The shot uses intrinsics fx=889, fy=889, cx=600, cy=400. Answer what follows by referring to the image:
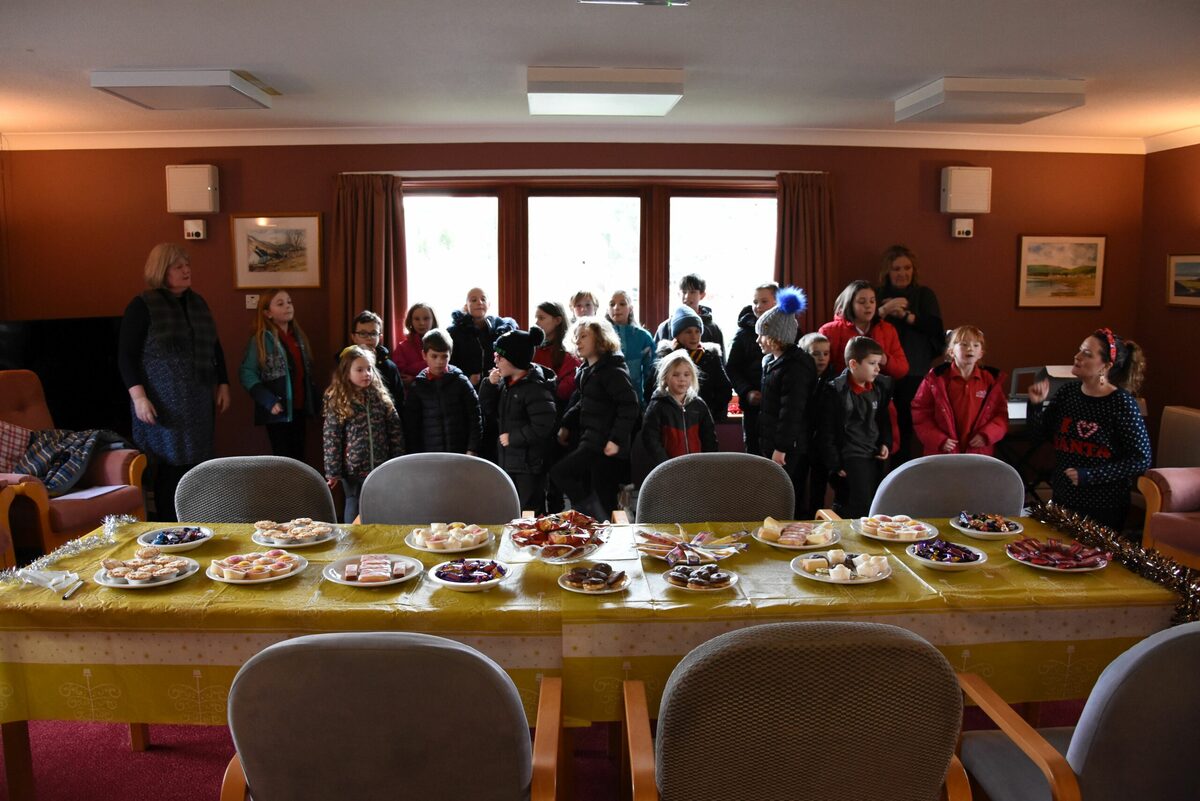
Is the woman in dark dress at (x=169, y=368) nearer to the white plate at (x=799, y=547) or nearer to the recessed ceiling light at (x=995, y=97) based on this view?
the white plate at (x=799, y=547)

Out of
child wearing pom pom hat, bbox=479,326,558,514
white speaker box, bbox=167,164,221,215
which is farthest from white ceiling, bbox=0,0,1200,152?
child wearing pom pom hat, bbox=479,326,558,514

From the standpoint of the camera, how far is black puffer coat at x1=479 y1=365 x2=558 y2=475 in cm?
429

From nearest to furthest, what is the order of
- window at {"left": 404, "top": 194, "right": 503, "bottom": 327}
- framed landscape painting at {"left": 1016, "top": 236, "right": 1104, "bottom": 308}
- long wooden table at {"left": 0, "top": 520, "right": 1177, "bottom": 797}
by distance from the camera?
long wooden table at {"left": 0, "top": 520, "right": 1177, "bottom": 797}
window at {"left": 404, "top": 194, "right": 503, "bottom": 327}
framed landscape painting at {"left": 1016, "top": 236, "right": 1104, "bottom": 308}

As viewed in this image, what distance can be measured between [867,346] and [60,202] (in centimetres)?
529

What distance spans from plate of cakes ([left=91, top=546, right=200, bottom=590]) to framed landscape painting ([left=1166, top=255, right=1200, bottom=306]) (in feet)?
20.1

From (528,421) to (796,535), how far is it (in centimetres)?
204

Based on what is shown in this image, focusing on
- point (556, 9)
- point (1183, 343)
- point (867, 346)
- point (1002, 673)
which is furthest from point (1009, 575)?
point (1183, 343)

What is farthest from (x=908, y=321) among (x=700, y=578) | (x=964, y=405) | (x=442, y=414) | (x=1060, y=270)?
(x=700, y=578)

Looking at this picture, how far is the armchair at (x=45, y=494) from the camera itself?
4.17 meters

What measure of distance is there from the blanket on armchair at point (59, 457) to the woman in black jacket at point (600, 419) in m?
2.43

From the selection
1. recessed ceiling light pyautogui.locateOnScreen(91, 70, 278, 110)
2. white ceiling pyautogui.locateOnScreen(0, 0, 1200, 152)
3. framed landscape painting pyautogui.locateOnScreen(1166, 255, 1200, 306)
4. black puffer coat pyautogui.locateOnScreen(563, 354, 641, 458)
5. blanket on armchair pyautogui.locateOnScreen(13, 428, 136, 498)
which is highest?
white ceiling pyautogui.locateOnScreen(0, 0, 1200, 152)

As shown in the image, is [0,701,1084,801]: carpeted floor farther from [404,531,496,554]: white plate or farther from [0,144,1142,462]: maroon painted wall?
[0,144,1142,462]: maroon painted wall

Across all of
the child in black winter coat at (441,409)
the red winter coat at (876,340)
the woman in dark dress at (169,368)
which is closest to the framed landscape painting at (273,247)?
the woman in dark dress at (169,368)

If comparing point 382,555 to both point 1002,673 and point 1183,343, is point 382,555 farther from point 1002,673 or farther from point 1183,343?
point 1183,343
